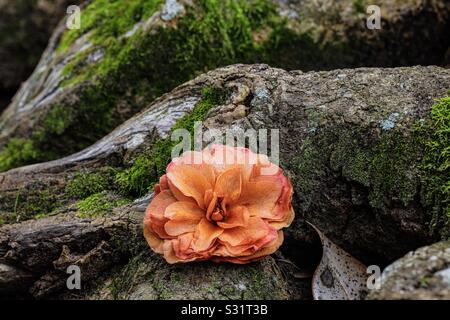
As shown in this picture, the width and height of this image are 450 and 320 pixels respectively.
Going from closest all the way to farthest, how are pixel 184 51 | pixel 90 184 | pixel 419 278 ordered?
pixel 419 278 → pixel 90 184 → pixel 184 51

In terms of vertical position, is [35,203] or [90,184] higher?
[90,184]

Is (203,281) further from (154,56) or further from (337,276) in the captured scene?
(154,56)

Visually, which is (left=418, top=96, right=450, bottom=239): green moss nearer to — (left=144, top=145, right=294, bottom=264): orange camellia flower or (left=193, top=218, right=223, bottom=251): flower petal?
(left=144, top=145, right=294, bottom=264): orange camellia flower

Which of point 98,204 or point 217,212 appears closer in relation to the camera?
point 217,212

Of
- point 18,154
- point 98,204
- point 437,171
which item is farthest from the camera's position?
point 18,154

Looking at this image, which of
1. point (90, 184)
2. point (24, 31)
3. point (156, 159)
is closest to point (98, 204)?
point (90, 184)

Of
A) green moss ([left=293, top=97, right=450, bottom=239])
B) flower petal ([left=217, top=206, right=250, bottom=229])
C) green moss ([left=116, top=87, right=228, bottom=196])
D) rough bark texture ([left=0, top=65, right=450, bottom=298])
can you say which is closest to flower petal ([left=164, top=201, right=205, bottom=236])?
flower petal ([left=217, top=206, right=250, bottom=229])

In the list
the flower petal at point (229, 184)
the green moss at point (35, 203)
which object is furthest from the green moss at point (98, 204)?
the flower petal at point (229, 184)

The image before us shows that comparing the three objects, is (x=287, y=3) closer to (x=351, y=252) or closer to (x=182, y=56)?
(x=182, y=56)
